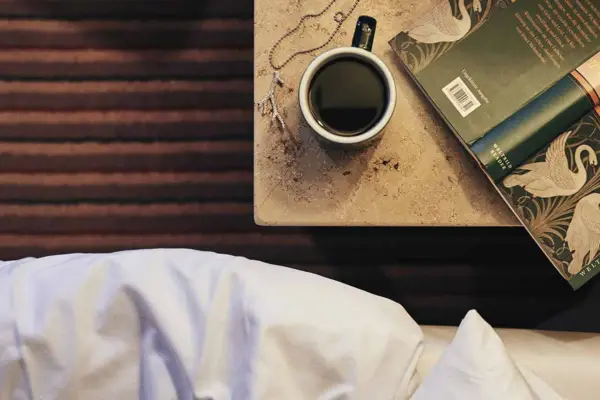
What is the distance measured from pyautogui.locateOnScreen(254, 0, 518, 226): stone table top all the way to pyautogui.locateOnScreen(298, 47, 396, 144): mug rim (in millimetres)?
77

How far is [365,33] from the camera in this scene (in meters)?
0.66

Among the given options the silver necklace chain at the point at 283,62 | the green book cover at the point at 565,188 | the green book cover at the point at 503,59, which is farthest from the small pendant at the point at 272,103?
the green book cover at the point at 565,188

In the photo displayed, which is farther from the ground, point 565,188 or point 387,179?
point 387,179

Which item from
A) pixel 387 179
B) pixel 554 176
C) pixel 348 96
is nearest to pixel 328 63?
pixel 348 96

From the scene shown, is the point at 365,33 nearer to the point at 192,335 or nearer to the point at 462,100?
the point at 462,100

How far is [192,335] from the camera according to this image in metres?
0.62

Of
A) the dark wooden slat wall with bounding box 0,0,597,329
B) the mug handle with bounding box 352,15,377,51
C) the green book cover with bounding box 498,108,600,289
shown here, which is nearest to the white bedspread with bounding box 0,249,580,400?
the green book cover with bounding box 498,108,600,289

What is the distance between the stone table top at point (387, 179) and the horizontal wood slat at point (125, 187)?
41cm

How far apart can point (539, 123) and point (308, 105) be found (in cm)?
25

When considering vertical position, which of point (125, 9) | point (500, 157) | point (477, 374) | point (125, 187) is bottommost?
point (477, 374)

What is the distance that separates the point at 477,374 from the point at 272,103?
0.35 m

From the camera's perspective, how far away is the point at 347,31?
0.68 m

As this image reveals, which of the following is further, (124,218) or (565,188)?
(124,218)

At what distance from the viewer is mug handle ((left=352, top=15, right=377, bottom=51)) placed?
655mm
